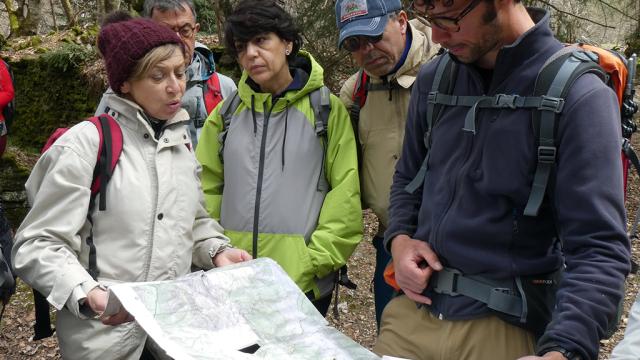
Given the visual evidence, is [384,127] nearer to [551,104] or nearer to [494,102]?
[494,102]

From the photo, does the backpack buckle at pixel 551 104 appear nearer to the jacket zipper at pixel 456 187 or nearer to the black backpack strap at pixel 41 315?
the jacket zipper at pixel 456 187

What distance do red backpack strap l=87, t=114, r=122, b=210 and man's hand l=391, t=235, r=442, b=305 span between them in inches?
43.9

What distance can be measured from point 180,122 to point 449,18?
4.17 ft

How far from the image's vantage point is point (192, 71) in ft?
13.2

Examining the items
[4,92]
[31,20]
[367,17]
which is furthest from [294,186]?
[31,20]

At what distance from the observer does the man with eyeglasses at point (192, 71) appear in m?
3.95

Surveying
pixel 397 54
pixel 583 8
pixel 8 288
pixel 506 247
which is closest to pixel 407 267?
pixel 506 247

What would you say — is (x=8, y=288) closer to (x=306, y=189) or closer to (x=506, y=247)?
(x=306, y=189)

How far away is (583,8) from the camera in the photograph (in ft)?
25.0

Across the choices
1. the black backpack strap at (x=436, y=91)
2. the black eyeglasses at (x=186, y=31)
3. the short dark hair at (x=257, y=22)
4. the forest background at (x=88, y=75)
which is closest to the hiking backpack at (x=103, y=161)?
the short dark hair at (x=257, y=22)

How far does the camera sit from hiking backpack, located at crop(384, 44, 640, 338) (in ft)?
5.62

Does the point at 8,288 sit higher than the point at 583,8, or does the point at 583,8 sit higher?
the point at 583,8

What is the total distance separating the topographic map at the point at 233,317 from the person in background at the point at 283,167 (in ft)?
2.83

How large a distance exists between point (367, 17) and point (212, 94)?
1.49 m
